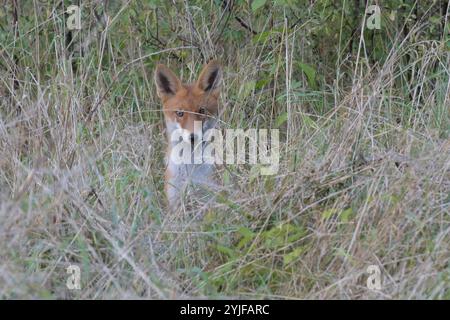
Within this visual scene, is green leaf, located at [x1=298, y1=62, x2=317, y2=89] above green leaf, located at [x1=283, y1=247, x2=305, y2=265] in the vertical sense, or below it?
above

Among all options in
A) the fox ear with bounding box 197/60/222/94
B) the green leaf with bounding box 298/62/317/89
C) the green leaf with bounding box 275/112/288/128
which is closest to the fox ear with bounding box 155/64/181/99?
the fox ear with bounding box 197/60/222/94

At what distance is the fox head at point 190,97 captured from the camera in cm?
571

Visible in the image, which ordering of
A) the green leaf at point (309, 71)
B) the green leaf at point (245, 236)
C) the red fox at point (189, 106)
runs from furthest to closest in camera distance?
1. the green leaf at point (309, 71)
2. the red fox at point (189, 106)
3. the green leaf at point (245, 236)

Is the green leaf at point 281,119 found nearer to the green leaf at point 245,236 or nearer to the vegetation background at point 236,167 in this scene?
the vegetation background at point 236,167

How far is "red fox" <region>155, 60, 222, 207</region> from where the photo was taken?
563 cm

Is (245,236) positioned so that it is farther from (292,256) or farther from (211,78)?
(211,78)

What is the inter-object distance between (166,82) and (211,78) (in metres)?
0.30

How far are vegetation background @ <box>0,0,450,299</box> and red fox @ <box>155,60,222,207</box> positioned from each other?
0.13 meters

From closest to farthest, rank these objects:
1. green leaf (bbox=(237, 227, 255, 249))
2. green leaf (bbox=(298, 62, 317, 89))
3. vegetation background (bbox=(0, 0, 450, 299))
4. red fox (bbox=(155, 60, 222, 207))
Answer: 1. vegetation background (bbox=(0, 0, 450, 299))
2. green leaf (bbox=(237, 227, 255, 249))
3. red fox (bbox=(155, 60, 222, 207))
4. green leaf (bbox=(298, 62, 317, 89))

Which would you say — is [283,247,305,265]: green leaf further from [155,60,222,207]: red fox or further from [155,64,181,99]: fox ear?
[155,64,181,99]: fox ear

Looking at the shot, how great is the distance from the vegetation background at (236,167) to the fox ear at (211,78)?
17 centimetres

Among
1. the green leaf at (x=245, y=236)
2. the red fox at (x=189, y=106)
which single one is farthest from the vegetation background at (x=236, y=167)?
the red fox at (x=189, y=106)

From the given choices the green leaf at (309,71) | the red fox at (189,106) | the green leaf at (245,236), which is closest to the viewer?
the green leaf at (245,236)

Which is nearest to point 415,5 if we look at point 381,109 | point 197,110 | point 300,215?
point 381,109
